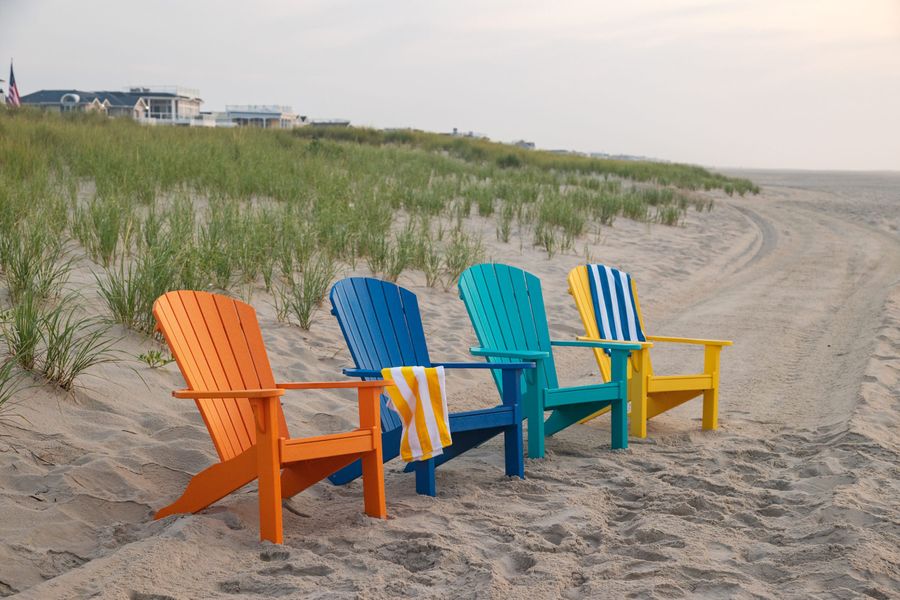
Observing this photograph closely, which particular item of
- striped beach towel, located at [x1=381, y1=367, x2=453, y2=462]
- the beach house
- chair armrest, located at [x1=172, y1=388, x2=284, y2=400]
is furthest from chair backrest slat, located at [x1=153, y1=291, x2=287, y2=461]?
the beach house

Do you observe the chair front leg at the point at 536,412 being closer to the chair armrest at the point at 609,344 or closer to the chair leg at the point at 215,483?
the chair armrest at the point at 609,344

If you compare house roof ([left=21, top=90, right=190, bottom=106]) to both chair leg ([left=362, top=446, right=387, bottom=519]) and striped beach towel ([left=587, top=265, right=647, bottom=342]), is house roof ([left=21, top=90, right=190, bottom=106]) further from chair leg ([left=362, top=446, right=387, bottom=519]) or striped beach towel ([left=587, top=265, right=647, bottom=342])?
chair leg ([left=362, top=446, right=387, bottom=519])

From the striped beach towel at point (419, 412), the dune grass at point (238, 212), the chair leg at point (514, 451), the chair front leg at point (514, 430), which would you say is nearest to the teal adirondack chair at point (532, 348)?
the chair front leg at point (514, 430)

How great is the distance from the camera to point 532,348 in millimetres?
4578

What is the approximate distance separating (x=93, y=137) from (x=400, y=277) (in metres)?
5.05

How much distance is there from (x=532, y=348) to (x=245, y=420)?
1735 millimetres

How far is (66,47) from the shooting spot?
64.4 ft

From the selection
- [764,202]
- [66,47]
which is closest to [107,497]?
[66,47]

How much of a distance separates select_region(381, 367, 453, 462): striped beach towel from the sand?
0.79ft

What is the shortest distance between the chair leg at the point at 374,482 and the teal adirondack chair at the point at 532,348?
875 mm

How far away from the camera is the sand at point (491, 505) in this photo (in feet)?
8.49

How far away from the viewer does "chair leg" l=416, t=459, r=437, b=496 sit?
136 inches

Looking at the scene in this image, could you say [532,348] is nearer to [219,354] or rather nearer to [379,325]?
[379,325]

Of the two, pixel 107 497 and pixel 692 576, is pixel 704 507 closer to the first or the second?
pixel 692 576
